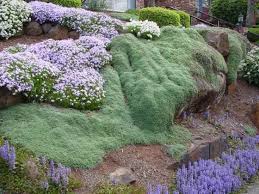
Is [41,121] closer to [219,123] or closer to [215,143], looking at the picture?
[215,143]

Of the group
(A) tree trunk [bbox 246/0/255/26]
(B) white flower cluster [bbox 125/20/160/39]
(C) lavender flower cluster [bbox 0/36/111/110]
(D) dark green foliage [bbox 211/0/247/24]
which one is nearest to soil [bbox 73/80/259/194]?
(C) lavender flower cluster [bbox 0/36/111/110]

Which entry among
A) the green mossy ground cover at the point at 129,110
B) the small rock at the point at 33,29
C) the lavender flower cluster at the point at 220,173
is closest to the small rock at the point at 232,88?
the green mossy ground cover at the point at 129,110

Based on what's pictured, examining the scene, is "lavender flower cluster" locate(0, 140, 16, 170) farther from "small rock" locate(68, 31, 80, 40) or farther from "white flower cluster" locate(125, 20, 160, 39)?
"small rock" locate(68, 31, 80, 40)

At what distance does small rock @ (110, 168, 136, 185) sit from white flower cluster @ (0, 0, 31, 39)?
5432mm

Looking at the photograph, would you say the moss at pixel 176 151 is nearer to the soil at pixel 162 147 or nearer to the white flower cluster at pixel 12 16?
the soil at pixel 162 147

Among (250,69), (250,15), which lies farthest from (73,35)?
(250,15)

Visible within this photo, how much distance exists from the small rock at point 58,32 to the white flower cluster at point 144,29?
1.51 metres

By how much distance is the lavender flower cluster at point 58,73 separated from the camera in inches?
→ 295

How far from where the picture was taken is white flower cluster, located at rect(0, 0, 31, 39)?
11.0m

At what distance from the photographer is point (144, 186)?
6.71 metres

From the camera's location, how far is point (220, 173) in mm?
7371

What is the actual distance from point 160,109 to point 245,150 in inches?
76.7

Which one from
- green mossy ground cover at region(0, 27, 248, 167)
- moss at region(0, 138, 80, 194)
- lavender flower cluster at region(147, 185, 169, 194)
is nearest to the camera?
moss at region(0, 138, 80, 194)

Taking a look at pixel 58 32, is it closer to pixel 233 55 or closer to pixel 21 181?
pixel 233 55
